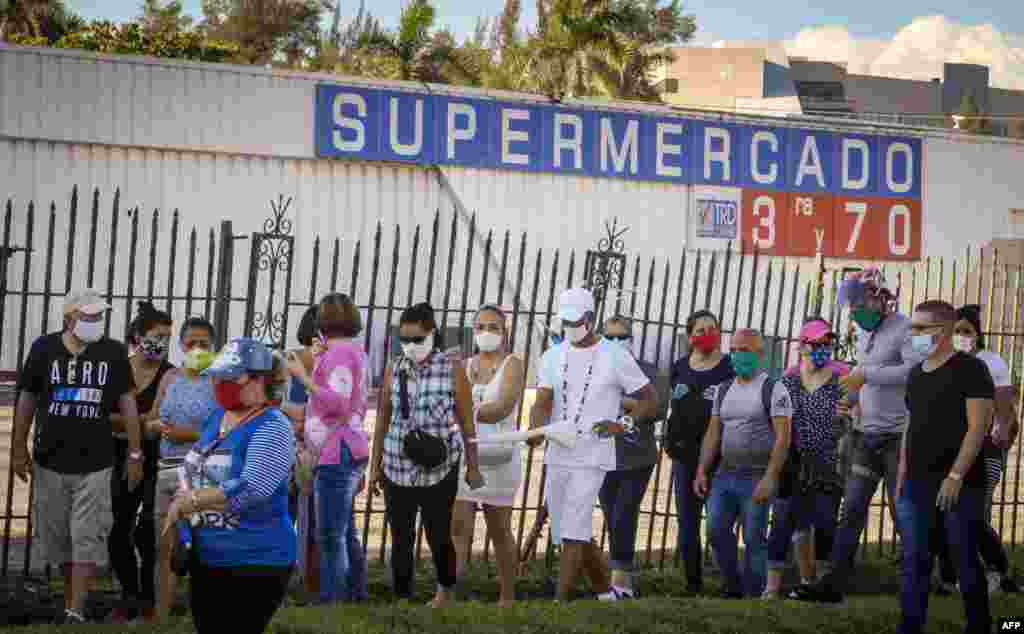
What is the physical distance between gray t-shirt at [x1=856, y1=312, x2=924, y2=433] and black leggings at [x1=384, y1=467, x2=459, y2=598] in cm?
274

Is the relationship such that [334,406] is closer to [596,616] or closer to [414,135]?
[596,616]

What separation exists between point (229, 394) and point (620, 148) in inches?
913

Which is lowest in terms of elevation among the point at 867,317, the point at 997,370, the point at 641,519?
the point at 641,519

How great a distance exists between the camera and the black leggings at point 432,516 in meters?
9.41

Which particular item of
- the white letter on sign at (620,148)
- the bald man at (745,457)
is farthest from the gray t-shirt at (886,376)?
the white letter on sign at (620,148)

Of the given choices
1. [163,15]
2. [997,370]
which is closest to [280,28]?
[163,15]

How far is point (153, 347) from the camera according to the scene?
31.4 feet

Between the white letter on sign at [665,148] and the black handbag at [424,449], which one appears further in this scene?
Result: the white letter on sign at [665,148]

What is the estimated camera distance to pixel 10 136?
24.8m

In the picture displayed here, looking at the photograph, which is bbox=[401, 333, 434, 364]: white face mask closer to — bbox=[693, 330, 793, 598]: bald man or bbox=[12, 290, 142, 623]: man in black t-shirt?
bbox=[12, 290, 142, 623]: man in black t-shirt

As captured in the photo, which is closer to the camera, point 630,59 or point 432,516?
point 432,516

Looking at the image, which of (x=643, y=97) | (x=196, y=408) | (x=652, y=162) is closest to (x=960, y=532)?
(x=196, y=408)

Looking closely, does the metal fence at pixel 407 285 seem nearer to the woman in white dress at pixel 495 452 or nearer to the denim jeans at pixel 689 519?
the woman in white dress at pixel 495 452

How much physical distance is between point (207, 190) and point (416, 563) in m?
15.2
